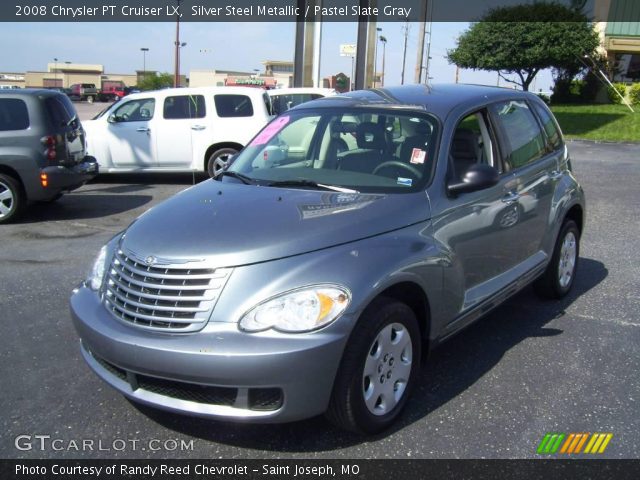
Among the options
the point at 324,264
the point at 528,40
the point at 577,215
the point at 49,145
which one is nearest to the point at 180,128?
the point at 49,145

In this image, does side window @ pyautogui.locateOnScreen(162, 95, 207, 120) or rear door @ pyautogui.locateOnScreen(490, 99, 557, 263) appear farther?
side window @ pyautogui.locateOnScreen(162, 95, 207, 120)

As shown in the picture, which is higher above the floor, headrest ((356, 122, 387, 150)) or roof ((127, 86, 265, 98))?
headrest ((356, 122, 387, 150))

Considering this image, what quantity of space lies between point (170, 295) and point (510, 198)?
253 centimetres

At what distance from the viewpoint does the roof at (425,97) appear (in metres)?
4.26

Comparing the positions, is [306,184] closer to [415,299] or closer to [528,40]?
[415,299]

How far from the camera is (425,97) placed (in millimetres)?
4406

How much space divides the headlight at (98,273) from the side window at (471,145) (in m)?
2.16

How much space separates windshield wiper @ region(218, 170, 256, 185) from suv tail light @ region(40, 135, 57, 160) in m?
5.17

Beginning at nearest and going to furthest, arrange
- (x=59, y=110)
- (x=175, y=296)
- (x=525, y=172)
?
(x=175, y=296)
(x=525, y=172)
(x=59, y=110)

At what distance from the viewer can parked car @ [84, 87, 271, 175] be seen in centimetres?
1192

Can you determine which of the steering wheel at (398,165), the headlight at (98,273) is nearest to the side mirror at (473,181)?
the steering wheel at (398,165)

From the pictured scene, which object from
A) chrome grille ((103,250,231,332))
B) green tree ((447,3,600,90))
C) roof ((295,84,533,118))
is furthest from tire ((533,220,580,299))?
green tree ((447,3,600,90))

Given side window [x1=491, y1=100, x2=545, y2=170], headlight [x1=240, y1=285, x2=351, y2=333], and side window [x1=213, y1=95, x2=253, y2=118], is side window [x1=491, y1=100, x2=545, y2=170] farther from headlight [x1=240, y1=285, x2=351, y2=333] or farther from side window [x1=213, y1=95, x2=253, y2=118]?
side window [x1=213, y1=95, x2=253, y2=118]

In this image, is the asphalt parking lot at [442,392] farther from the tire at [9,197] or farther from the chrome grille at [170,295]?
the tire at [9,197]
